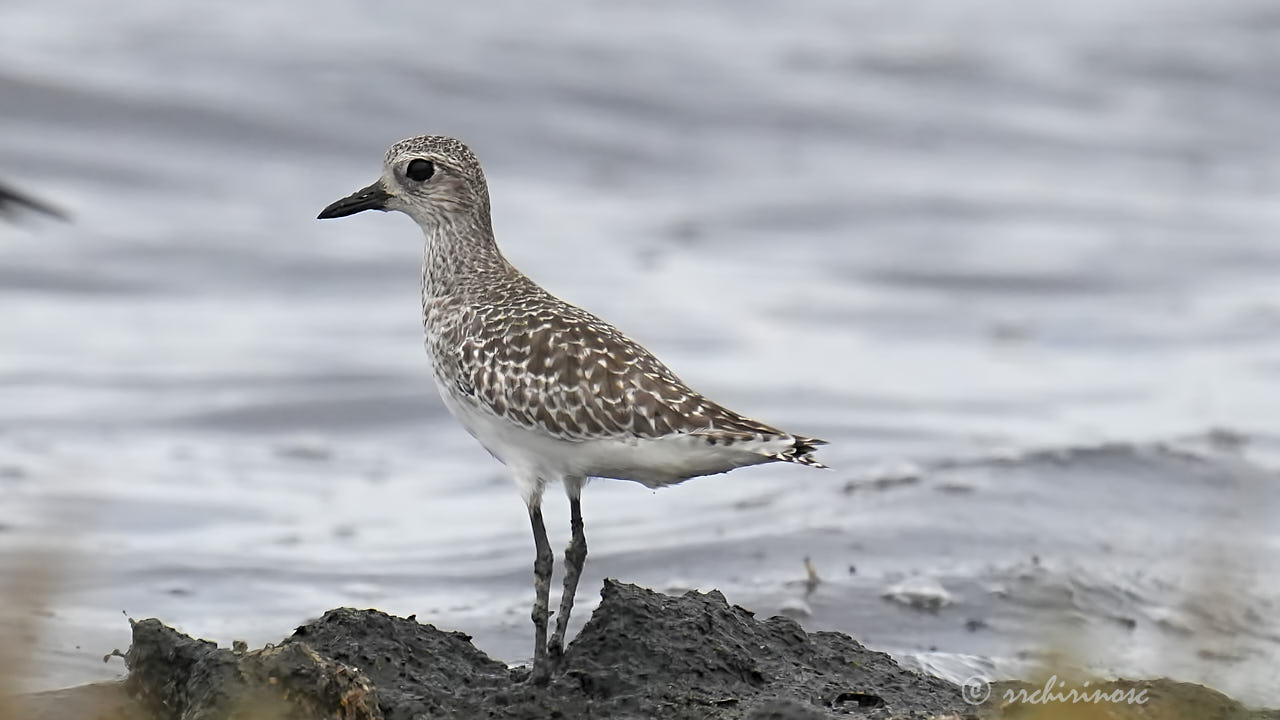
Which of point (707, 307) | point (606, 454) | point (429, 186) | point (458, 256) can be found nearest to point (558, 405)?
point (606, 454)

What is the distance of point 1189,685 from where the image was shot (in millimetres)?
5312

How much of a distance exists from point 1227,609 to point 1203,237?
8.64 m

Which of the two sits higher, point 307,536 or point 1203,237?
point 1203,237

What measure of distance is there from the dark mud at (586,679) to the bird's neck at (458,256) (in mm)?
1333

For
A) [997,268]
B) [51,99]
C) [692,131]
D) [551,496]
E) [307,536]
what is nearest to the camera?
[307,536]

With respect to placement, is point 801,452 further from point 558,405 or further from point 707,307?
point 707,307

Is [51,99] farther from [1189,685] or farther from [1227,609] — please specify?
[1189,685]

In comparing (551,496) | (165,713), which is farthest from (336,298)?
(165,713)

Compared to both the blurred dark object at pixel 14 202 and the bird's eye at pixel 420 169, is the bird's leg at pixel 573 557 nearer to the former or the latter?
the bird's eye at pixel 420 169

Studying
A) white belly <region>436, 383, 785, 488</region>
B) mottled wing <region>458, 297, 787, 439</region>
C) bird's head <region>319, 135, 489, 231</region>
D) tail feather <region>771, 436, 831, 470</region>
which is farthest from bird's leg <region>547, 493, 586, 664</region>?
bird's head <region>319, 135, 489, 231</region>

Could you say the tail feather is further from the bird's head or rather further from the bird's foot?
the bird's head

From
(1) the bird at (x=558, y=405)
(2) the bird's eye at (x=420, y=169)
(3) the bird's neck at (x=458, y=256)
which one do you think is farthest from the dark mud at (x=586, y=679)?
(2) the bird's eye at (x=420, y=169)

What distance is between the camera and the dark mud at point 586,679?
480 cm

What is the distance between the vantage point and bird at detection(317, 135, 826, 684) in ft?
18.2
